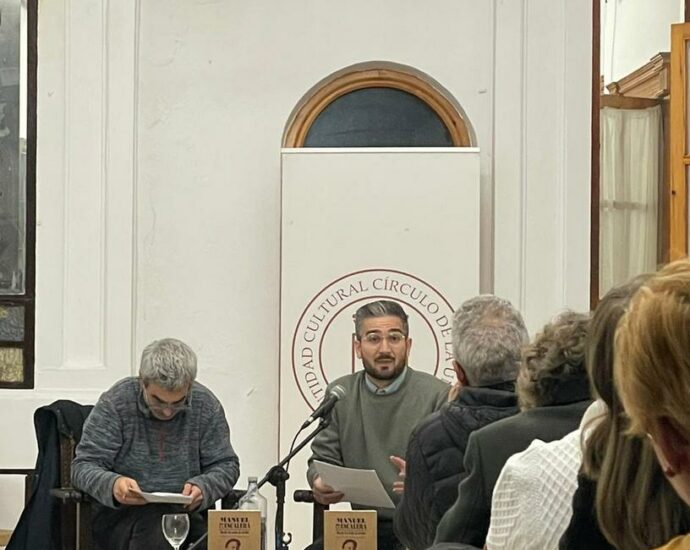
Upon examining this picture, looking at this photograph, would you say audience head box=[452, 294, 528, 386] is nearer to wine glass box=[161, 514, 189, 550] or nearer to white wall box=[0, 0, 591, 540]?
wine glass box=[161, 514, 189, 550]

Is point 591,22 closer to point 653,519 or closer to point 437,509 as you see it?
point 437,509

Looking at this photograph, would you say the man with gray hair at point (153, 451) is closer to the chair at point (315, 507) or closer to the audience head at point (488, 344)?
the chair at point (315, 507)

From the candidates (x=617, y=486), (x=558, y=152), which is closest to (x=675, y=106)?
(x=558, y=152)

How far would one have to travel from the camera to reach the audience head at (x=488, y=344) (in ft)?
11.5

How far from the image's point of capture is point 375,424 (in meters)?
5.10

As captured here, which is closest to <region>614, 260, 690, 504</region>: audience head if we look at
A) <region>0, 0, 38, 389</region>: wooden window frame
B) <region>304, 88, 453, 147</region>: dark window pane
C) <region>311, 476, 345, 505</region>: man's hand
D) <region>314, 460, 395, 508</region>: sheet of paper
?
<region>314, 460, 395, 508</region>: sheet of paper

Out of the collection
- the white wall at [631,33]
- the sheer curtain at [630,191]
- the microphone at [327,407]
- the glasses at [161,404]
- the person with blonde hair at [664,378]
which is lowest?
the glasses at [161,404]

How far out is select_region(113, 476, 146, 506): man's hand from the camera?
4934 mm

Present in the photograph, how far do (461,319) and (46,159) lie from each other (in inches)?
136

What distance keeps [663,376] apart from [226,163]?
548 centimetres

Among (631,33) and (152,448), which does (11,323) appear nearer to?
(152,448)

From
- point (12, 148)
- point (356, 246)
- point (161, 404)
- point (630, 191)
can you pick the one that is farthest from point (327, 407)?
point (630, 191)

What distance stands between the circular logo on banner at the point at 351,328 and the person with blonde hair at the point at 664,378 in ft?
16.0

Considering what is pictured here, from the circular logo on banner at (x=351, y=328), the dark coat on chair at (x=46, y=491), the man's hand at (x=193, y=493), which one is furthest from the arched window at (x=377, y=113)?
the man's hand at (x=193, y=493)
